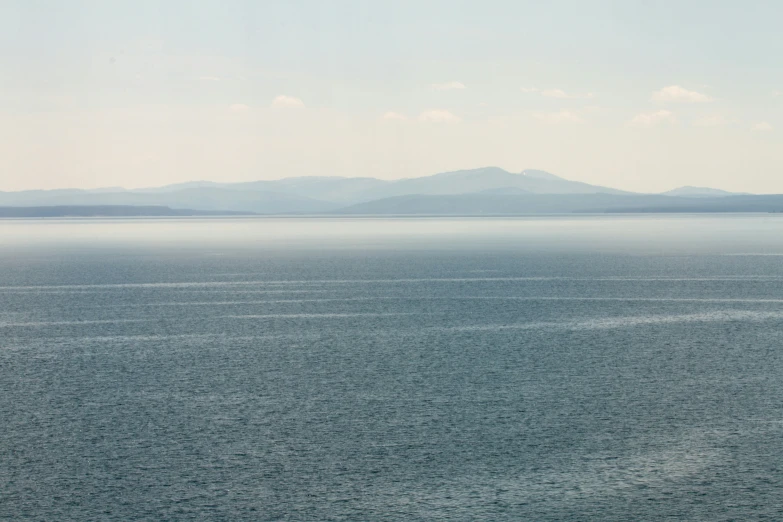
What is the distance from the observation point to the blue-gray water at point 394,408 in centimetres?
2022

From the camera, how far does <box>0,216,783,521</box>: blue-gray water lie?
20.2 meters

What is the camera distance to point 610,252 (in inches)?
4739

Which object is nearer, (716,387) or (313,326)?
(716,387)

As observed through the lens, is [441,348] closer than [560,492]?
No

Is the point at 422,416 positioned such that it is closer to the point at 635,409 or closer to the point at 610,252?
the point at 635,409

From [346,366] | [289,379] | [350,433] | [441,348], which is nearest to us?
[350,433]

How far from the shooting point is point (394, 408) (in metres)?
28.0

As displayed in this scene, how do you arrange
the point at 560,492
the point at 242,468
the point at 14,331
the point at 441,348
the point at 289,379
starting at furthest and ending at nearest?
the point at 14,331
the point at 441,348
the point at 289,379
the point at 242,468
the point at 560,492

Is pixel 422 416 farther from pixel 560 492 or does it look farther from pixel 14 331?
pixel 14 331

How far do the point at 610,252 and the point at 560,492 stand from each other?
103m

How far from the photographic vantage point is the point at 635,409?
2780 cm

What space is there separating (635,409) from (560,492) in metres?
8.12

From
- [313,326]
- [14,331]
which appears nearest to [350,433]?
[313,326]

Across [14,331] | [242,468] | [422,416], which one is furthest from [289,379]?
[14,331]
